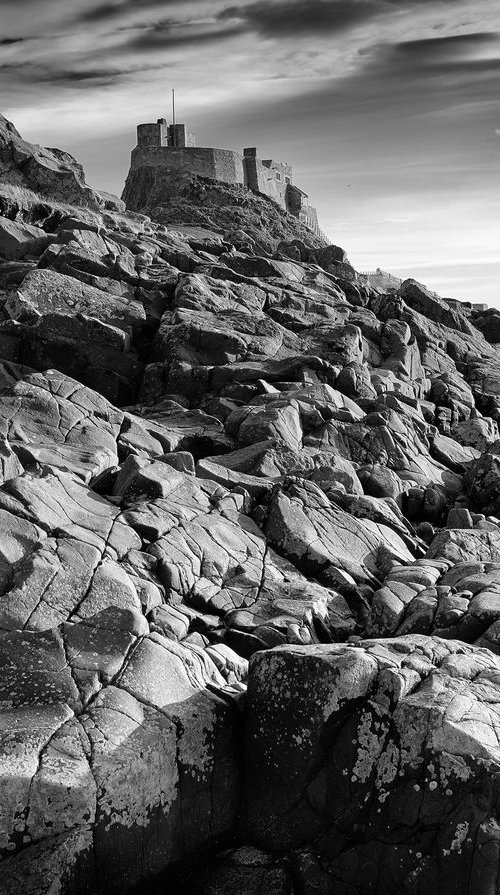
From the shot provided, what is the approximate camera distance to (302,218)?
12231 centimetres

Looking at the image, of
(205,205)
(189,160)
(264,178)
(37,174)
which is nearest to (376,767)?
(37,174)

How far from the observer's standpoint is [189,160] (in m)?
107

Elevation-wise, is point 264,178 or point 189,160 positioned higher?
point 189,160

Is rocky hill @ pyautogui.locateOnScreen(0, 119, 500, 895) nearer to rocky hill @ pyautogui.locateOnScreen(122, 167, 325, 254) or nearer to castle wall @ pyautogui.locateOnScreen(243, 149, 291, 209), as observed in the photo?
rocky hill @ pyautogui.locateOnScreen(122, 167, 325, 254)

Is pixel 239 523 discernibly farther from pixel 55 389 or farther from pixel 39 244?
pixel 39 244

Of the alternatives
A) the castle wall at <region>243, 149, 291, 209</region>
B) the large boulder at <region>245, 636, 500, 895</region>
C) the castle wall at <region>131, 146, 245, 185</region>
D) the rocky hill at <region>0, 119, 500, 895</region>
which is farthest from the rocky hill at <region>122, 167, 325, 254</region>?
the large boulder at <region>245, 636, 500, 895</region>

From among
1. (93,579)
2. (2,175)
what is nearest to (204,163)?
(2,175)

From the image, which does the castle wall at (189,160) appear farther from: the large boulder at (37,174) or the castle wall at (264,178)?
the large boulder at (37,174)

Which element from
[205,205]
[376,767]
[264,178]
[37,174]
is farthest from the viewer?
[264,178]

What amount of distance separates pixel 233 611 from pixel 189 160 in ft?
313

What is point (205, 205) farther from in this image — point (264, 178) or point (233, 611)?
point (233, 611)

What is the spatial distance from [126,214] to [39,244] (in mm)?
18524

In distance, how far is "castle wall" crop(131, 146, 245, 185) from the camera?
106625 mm

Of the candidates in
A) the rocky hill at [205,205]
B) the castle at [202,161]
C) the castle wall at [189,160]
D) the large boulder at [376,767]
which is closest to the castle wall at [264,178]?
the castle at [202,161]
